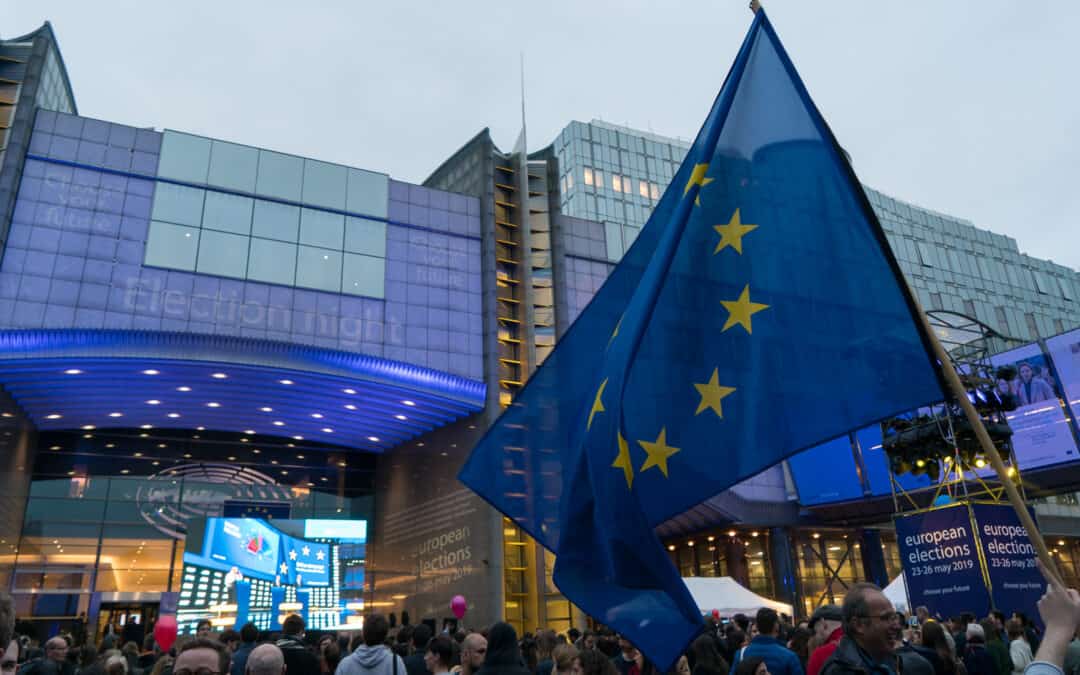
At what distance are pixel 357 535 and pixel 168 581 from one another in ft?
21.9

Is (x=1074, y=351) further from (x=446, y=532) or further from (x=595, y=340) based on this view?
(x=595, y=340)

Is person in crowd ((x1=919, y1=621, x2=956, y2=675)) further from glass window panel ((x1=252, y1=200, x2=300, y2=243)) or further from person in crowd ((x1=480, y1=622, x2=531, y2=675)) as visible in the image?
glass window panel ((x1=252, y1=200, x2=300, y2=243))

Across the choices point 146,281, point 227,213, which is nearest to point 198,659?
point 146,281

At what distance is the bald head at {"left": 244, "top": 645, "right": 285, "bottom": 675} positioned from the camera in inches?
160

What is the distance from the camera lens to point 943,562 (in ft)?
53.2

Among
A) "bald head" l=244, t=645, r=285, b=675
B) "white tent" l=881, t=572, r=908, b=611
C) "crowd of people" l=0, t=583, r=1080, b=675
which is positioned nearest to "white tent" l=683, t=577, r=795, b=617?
"white tent" l=881, t=572, r=908, b=611

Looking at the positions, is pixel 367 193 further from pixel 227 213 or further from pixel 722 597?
pixel 722 597

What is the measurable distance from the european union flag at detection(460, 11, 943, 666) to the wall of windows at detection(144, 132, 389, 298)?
20.9 meters

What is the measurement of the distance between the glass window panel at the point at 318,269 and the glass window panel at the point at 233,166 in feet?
9.64

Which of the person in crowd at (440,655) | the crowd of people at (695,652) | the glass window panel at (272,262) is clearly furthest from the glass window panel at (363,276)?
the person in crowd at (440,655)

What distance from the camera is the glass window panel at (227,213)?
999 inches

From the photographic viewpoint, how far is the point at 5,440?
24.2 m

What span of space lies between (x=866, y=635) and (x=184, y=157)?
26881 mm

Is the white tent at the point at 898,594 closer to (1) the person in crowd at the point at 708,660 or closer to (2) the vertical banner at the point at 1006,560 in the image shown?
(2) the vertical banner at the point at 1006,560
